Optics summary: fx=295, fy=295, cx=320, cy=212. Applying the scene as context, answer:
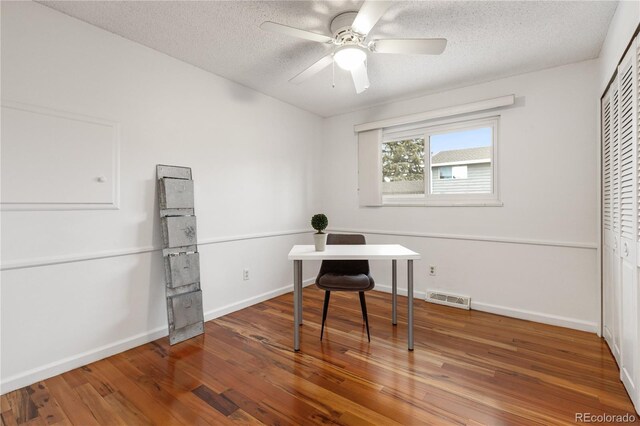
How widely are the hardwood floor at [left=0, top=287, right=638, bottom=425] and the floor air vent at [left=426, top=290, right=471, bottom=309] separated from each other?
1.52 ft

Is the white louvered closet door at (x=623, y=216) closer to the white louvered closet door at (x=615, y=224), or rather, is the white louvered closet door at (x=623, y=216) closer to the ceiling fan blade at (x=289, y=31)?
the white louvered closet door at (x=615, y=224)

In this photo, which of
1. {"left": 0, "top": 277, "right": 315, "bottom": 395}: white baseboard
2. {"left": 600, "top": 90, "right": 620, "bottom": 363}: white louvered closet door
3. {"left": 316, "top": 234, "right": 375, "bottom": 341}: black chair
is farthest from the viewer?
{"left": 316, "top": 234, "right": 375, "bottom": 341}: black chair

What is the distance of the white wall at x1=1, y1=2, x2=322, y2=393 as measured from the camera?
6.32 ft

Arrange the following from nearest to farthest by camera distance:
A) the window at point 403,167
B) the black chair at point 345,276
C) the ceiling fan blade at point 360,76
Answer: the ceiling fan blade at point 360,76 → the black chair at point 345,276 → the window at point 403,167

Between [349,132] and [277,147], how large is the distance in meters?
1.12

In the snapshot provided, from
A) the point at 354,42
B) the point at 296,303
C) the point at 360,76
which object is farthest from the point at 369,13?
the point at 296,303

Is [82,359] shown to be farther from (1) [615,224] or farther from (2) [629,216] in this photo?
(1) [615,224]

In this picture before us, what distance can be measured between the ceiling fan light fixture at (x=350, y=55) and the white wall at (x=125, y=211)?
156 cm

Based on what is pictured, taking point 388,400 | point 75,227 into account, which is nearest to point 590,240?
point 388,400

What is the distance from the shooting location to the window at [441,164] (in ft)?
10.8

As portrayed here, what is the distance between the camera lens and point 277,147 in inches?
151

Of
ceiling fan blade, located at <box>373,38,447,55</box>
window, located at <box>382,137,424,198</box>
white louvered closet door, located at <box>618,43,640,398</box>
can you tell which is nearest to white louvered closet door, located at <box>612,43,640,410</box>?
white louvered closet door, located at <box>618,43,640,398</box>

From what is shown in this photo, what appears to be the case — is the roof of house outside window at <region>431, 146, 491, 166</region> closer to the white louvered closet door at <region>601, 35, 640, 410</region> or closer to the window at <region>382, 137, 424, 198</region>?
the window at <region>382, 137, 424, 198</region>

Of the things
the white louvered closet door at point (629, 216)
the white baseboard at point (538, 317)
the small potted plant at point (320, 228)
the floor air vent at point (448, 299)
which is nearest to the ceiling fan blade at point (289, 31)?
the small potted plant at point (320, 228)
